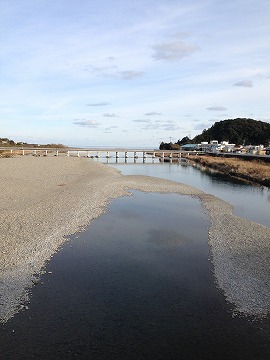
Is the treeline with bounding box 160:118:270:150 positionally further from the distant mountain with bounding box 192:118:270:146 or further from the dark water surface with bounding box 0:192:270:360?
the dark water surface with bounding box 0:192:270:360

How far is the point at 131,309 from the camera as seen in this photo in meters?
8.56

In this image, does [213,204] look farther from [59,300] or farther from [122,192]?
[59,300]

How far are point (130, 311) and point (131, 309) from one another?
0.11 m

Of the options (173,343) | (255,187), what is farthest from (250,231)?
(255,187)

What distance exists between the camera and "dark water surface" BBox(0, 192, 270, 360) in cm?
697

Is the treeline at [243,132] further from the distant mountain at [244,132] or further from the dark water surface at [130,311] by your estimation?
the dark water surface at [130,311]

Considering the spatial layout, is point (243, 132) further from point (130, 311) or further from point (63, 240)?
point (130, 311)

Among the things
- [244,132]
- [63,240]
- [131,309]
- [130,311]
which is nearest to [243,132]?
[244,132]

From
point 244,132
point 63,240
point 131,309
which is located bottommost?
point 131,309

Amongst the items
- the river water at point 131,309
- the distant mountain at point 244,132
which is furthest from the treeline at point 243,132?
the river water at point 131,309

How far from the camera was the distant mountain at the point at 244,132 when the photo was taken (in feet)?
427

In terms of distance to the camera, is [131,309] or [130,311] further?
[131,309]

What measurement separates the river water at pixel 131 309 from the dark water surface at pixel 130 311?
2cm

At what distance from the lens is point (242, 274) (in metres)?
10.7
